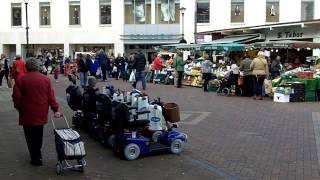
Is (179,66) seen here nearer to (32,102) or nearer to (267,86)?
(267,86)

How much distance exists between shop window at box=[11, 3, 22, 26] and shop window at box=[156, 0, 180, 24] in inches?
580

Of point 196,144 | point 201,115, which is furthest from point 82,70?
point 196,144

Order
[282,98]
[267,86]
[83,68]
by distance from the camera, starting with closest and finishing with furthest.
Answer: [282,98] < [267,86] < [83,68]

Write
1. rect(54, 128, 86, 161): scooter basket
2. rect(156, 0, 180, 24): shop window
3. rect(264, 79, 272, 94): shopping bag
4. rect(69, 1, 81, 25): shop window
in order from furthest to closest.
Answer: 1. rect(69, 1, 81, 25): shop window
2. rect(156, 0, 180, 24): shop window
3. rect(264, 79, 272, 94): shopping bag
4. rect(54, 128, 86, 161): scooter basket

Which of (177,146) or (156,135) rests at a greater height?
(156,135)

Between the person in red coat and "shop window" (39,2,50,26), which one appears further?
"shop window" (39,2,50,26)

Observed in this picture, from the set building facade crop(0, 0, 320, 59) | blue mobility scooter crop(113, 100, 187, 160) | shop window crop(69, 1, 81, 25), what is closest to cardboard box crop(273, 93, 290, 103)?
blue mobility scooter crop(113, 100, 187, 160)

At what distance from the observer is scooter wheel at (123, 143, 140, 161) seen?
26.5ft

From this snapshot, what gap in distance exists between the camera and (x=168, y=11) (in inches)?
1965

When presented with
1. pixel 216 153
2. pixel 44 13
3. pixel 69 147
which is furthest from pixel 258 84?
pixel 44 13

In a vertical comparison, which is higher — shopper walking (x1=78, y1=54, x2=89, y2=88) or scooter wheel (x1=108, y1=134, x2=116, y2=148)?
shopper walking (x1=78, y1=54, x2=89, y2=88)

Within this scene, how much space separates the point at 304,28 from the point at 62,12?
29.6m

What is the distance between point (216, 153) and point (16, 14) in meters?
48.9

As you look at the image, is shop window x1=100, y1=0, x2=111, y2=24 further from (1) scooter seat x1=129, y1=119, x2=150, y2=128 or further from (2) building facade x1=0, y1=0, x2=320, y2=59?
(1) scooter seat x1=129, y1=119, x2=150, y2=128
